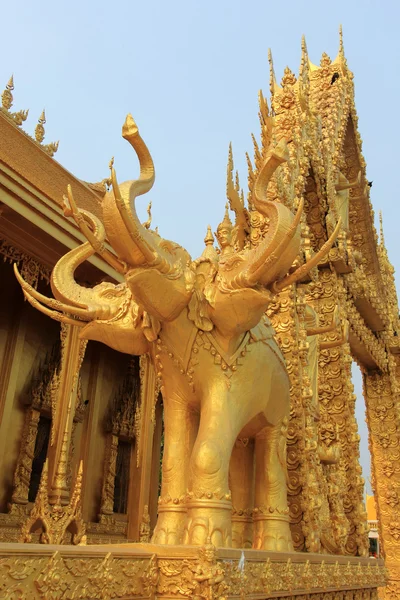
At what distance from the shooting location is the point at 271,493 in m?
2.83

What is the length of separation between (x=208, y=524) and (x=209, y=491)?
13 cm

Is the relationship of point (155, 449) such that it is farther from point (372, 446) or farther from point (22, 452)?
point (372, 446)

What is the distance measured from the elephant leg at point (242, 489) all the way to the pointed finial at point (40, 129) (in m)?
5.95

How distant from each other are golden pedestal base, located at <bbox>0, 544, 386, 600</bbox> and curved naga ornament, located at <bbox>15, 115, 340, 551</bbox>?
0.53 feet

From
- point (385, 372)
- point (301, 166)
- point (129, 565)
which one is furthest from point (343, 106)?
point (129, 565)

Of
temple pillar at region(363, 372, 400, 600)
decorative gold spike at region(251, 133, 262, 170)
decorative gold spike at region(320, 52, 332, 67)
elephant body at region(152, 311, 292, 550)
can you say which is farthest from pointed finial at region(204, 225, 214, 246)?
temple pillar at region(363, 372, 400, 600)

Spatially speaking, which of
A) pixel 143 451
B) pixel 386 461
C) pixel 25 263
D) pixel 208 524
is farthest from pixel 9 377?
pixel 386 461

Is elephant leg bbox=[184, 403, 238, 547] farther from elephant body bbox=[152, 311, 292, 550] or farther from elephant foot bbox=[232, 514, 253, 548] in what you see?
elephant foot bbox=[232, 514, 253, 548]

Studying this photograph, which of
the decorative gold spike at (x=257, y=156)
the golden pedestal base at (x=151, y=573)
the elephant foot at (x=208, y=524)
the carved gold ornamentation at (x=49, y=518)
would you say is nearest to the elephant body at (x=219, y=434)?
the elephant foot at (x=208, y=524)

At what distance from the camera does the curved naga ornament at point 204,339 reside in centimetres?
229

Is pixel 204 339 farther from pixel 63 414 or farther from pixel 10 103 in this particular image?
pixel 10 103

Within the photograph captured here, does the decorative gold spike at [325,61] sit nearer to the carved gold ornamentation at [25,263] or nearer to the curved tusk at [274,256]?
the carved gold ornamentation at [25,263]

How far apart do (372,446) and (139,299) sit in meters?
6.77

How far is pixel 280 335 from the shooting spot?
3.73m
